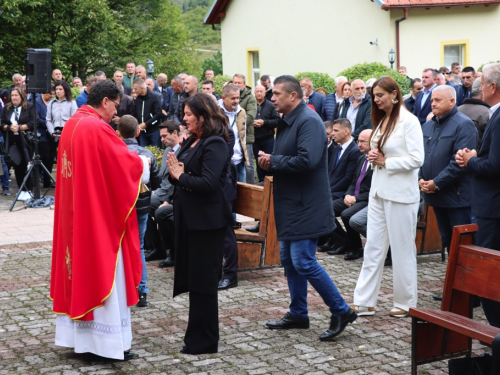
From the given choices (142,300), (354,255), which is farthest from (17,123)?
(142,300)

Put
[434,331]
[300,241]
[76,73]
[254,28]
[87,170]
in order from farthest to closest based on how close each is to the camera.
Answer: [76,73], [254,28], [300,241], [87,170], [434,331]

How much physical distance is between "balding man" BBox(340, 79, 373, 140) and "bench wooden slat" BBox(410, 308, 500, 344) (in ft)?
23.2

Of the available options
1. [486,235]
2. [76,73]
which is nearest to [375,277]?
[486,235]

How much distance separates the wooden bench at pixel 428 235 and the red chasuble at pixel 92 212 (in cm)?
423

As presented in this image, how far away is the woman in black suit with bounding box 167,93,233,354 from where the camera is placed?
18.0 ft

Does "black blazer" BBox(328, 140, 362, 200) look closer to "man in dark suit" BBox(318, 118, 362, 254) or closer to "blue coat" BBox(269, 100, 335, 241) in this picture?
"man in dark suit" BBox(318, 118, 362, 254)

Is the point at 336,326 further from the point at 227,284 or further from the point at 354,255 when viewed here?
the point at 354,255

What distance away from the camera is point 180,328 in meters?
6.32

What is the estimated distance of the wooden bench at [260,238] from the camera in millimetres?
8102

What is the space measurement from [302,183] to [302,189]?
1.8 inches

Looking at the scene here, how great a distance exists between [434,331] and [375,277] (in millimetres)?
1663

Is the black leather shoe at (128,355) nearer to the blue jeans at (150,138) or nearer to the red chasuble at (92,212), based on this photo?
the red chasuble at (92,212)

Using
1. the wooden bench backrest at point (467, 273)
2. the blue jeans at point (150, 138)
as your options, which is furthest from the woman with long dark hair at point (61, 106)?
the wooden bench backrest at point (467, 273)

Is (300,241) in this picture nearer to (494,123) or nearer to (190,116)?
(190,116)
